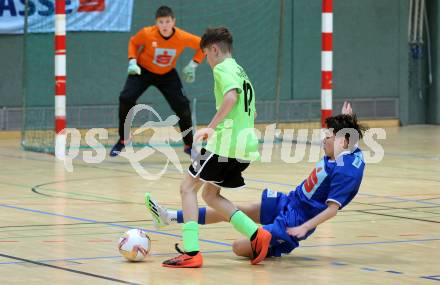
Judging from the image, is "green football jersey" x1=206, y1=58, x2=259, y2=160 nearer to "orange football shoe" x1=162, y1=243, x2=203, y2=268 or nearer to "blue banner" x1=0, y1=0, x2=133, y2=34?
"orange football shoe" x1=162, y1=243, x2=203, y2=268

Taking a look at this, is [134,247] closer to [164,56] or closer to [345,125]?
[345,125]

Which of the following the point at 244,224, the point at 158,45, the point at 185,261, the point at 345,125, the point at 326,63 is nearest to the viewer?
the point at 185,261

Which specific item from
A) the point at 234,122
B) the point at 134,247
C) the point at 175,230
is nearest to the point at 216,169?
the point at 234,122

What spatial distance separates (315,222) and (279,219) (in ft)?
1.04

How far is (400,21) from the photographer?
21.4 metres

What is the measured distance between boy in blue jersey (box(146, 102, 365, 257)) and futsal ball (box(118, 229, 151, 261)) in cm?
65

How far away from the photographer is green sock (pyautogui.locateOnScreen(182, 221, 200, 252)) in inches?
291

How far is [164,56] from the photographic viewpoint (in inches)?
572

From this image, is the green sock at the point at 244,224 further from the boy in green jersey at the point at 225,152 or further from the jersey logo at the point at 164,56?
the jersey logo at the point at 164,56

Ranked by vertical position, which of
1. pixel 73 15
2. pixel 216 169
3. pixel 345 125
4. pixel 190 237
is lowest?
pixel 190 237

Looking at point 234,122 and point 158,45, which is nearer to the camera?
point 234,122

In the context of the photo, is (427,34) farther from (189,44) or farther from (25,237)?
(25,237)

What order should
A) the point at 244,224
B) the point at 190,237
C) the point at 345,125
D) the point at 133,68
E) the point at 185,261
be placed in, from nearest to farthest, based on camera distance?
the point at 185,261
the point at 190,237
the point at 244,224
the point at 345,125
the point at 133,68

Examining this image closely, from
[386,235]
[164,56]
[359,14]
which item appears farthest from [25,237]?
[359,14]
